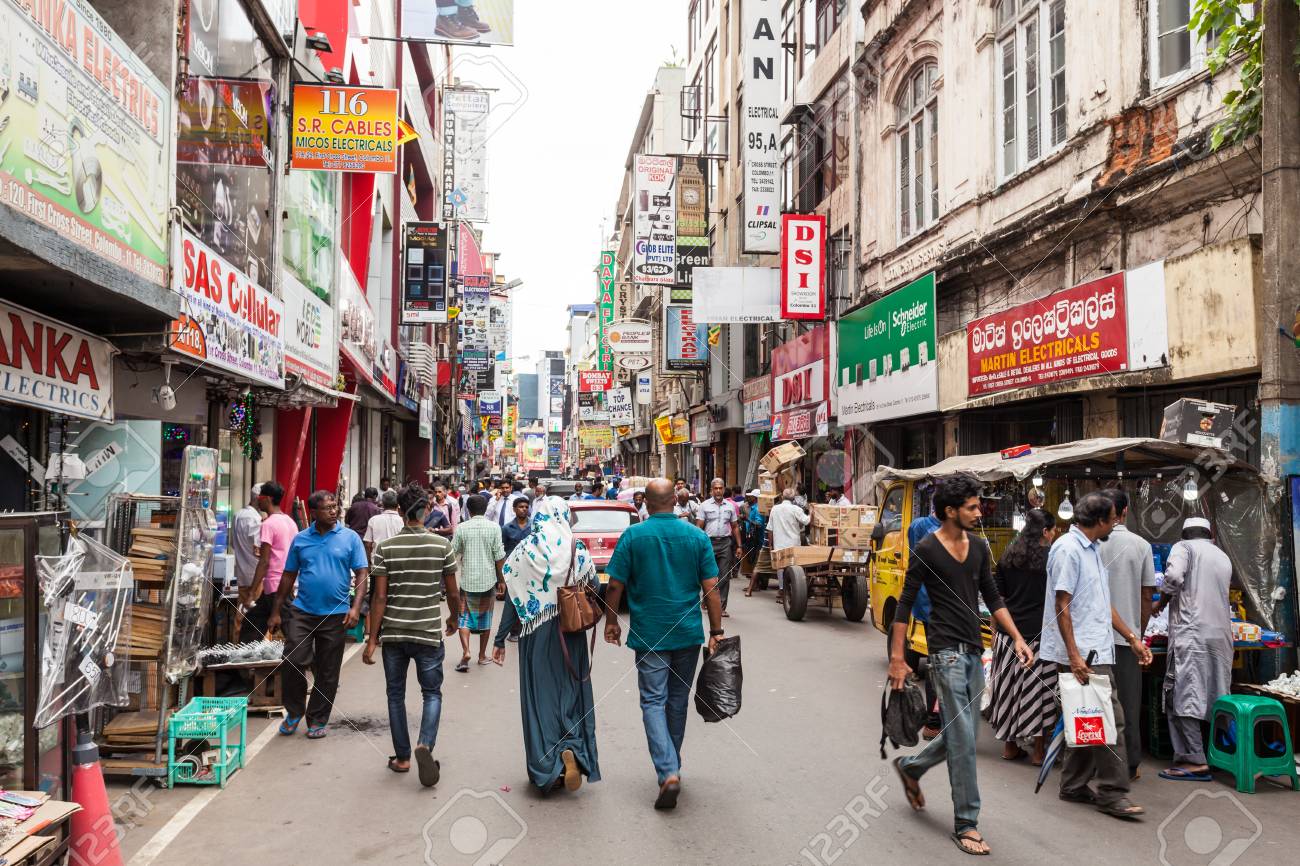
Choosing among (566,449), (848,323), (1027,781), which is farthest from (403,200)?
(566,449)

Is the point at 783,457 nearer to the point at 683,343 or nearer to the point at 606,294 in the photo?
the point at 683,343

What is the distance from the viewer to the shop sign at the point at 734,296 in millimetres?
23875

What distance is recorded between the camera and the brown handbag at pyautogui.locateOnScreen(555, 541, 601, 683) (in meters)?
6.06

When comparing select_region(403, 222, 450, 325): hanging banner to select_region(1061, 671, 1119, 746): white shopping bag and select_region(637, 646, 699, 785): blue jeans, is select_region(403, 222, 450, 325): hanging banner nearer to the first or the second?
select_region(637, 646, 699, 785): blue jeans

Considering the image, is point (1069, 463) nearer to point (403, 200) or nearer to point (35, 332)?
point (35, 332)

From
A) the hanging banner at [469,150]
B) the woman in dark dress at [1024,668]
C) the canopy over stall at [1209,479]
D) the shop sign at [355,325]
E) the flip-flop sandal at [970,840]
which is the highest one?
the hanging banner at [469,150]

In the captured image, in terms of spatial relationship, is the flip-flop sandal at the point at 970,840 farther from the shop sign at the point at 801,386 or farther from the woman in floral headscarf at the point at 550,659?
the shop sign at the point at 801,386

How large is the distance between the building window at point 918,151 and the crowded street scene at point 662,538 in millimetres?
289

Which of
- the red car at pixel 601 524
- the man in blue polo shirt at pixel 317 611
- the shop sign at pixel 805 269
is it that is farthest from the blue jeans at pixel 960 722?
the shop sign at pixel 805 269

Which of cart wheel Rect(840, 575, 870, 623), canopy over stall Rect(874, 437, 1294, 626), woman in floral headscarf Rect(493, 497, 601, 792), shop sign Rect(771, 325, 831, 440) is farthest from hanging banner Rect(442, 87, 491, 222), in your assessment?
woman in floral headscarf Rect(493, 497, 601, 792)

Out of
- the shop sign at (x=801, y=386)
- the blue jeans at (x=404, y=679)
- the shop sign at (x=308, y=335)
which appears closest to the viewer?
the blue jeans at (x=404, y=679)

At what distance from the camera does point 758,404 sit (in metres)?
30.0

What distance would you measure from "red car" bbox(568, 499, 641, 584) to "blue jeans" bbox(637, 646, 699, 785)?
8.24 meters

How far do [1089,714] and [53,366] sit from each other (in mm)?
7618
